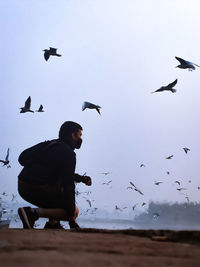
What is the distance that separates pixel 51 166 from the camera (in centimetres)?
507

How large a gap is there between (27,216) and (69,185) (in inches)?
30.9

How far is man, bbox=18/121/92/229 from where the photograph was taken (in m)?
4.90

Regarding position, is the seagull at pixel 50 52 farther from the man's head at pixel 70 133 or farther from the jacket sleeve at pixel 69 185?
the jacket sleeve at pixel 69 185

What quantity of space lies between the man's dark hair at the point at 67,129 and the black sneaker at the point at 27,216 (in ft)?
4.65

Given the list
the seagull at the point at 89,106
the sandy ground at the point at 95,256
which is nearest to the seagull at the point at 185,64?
the seagull at the point at 89,106

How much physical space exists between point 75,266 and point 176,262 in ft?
1.91

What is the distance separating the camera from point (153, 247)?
2273 millimetres

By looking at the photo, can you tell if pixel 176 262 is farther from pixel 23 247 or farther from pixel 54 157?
pixel 54 157

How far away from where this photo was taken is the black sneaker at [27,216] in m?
4.47

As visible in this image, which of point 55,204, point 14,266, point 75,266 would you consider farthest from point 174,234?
point 55,204

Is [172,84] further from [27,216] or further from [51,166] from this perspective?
[27,216]

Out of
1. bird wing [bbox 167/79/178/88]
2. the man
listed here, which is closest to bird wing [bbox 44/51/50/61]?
bird wing [bbox 167/79/178/88]

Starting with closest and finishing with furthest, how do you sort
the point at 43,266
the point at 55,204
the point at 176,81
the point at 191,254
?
the point at 43,266
the point at 191,254
the point at 55,204
the point at 176,81

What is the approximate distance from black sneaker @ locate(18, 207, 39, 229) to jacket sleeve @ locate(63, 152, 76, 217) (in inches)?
21.0
